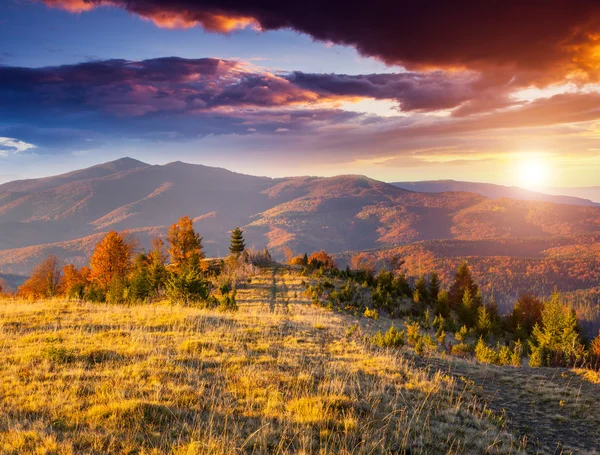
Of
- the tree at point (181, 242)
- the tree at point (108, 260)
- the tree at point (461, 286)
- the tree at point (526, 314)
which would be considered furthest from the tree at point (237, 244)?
the tree at point (526, 314)

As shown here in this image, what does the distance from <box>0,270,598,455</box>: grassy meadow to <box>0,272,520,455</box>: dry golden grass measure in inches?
1.1

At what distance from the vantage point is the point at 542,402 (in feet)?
31.2

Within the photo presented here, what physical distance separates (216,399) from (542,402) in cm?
920

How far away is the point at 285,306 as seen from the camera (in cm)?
2709

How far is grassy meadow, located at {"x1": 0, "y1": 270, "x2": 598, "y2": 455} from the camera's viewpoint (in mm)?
5148

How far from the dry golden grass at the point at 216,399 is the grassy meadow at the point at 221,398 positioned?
0.09 ft

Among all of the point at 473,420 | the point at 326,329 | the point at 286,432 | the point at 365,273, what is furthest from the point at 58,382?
the point at 365,273

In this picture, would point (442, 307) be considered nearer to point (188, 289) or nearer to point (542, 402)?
point (188, 289)

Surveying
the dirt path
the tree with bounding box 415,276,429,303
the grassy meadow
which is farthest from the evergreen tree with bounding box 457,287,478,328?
the grassy meadow

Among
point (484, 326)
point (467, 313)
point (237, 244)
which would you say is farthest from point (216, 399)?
point (237, 244)

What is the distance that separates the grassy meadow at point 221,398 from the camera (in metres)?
5.15

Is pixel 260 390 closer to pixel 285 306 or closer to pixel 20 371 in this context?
pixel 20 371

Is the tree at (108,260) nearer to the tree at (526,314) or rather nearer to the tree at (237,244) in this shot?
the tree at (237,244)

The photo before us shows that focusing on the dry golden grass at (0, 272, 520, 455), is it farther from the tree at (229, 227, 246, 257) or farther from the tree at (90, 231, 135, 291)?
the tree at (229, 227, 246, 257)
